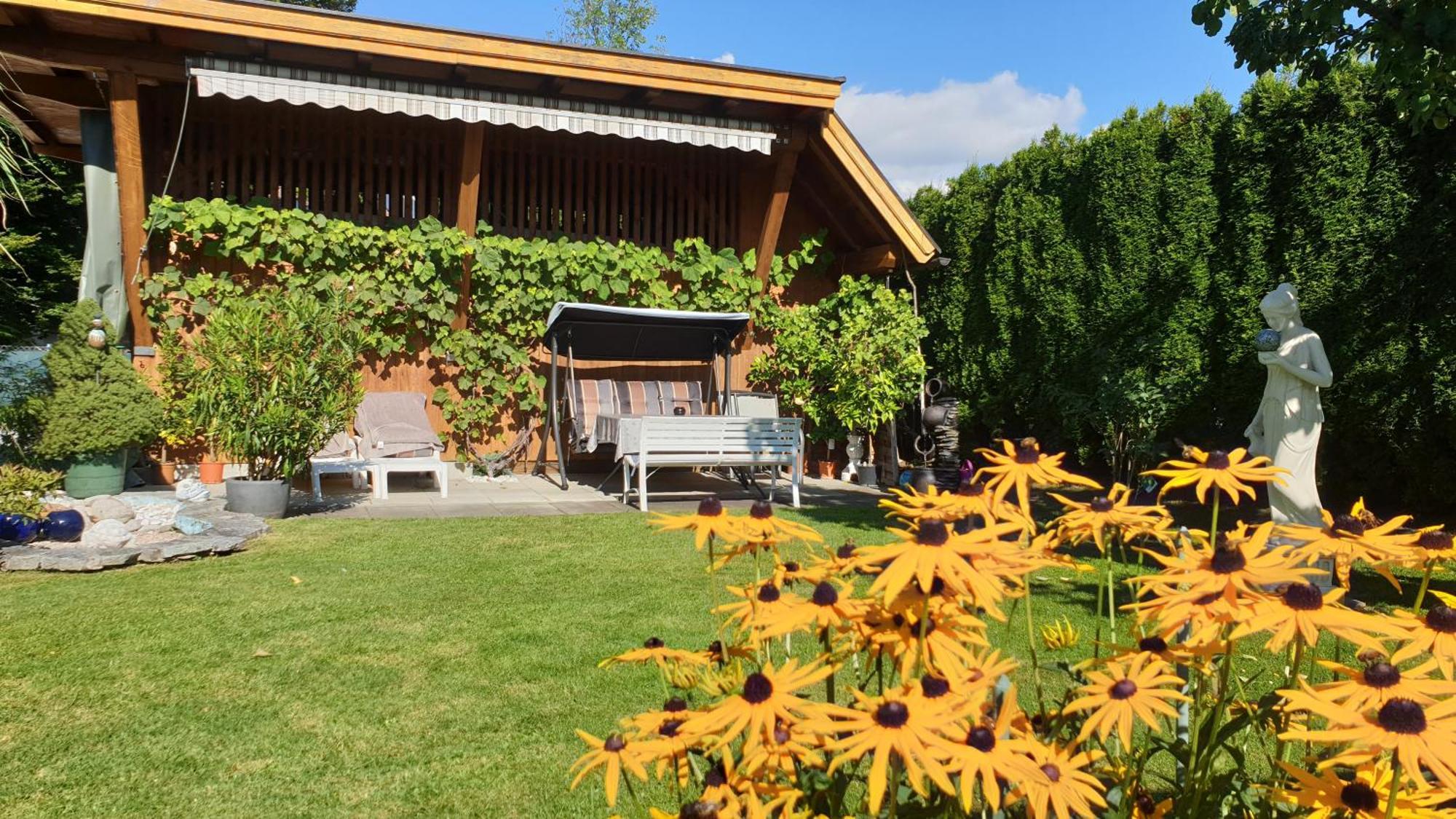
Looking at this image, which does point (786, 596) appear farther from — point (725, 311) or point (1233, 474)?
point (725, 311)

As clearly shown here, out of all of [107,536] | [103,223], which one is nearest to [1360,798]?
[107,536]

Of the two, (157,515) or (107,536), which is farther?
(157,515)

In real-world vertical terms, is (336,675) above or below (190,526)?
below

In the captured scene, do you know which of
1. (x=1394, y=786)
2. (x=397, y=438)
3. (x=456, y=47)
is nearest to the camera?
(x=1394, y=786)

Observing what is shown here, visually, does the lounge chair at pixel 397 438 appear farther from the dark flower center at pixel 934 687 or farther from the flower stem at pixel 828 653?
the dark flower center at pixel 934 687

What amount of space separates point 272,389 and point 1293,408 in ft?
19.7

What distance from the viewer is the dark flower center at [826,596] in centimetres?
121

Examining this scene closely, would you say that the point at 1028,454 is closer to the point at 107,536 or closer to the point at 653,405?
the point at 107,536

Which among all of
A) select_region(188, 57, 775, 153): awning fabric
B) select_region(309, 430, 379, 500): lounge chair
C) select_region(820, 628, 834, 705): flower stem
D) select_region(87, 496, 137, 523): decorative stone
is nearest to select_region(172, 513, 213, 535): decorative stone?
select_region(87, 496, 137, 523): decorative stone

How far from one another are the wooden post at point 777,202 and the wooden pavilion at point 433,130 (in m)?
0.02

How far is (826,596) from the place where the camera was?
1.21 meters

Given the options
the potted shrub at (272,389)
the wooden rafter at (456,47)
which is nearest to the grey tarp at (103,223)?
the wooden rafter at (456,47)

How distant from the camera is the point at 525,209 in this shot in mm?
9867

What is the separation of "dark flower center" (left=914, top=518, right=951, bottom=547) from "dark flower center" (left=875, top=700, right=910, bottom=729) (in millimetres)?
178
